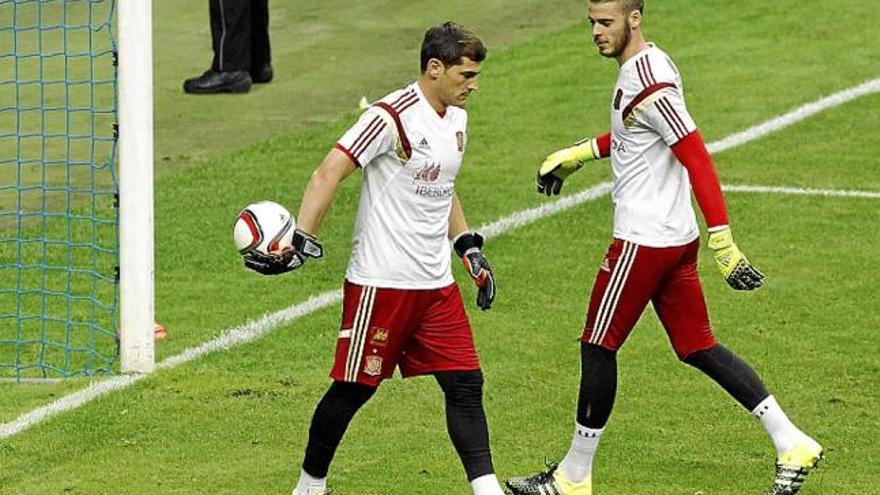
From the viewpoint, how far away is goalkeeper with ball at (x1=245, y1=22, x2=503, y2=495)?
7.63 metres

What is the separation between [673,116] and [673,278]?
0.71 m

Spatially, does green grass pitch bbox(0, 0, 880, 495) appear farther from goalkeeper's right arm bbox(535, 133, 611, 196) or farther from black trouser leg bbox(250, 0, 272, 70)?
goalkeeper's right arm bbox(535, 133, 611, 196)

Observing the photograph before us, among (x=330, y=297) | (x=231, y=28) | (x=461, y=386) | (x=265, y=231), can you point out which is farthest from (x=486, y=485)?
(x=231, y=28)

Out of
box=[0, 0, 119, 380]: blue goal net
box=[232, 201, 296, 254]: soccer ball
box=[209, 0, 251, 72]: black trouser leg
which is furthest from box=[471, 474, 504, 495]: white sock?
box=[209, 0, 251, 72]: black trouser leg

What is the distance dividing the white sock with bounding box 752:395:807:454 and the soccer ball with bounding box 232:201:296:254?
2.11m

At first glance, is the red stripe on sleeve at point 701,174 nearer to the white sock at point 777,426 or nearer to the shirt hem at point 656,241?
the shirt hem at point 656,241

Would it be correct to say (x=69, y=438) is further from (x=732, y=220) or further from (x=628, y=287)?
(x=732, y=220)

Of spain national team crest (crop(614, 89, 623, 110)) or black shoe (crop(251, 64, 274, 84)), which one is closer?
spain national team crest (crop(614, 89, 623, 110))

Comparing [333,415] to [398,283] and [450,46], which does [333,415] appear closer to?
[398,283]

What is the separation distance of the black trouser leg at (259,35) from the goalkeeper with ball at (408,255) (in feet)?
28.0

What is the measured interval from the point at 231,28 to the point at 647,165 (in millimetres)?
8293

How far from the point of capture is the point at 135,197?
33.5 feet

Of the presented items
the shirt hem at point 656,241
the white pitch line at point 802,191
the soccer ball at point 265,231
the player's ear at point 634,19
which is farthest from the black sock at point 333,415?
the white pitch line at point 802,191

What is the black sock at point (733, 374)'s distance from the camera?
27.2ft
